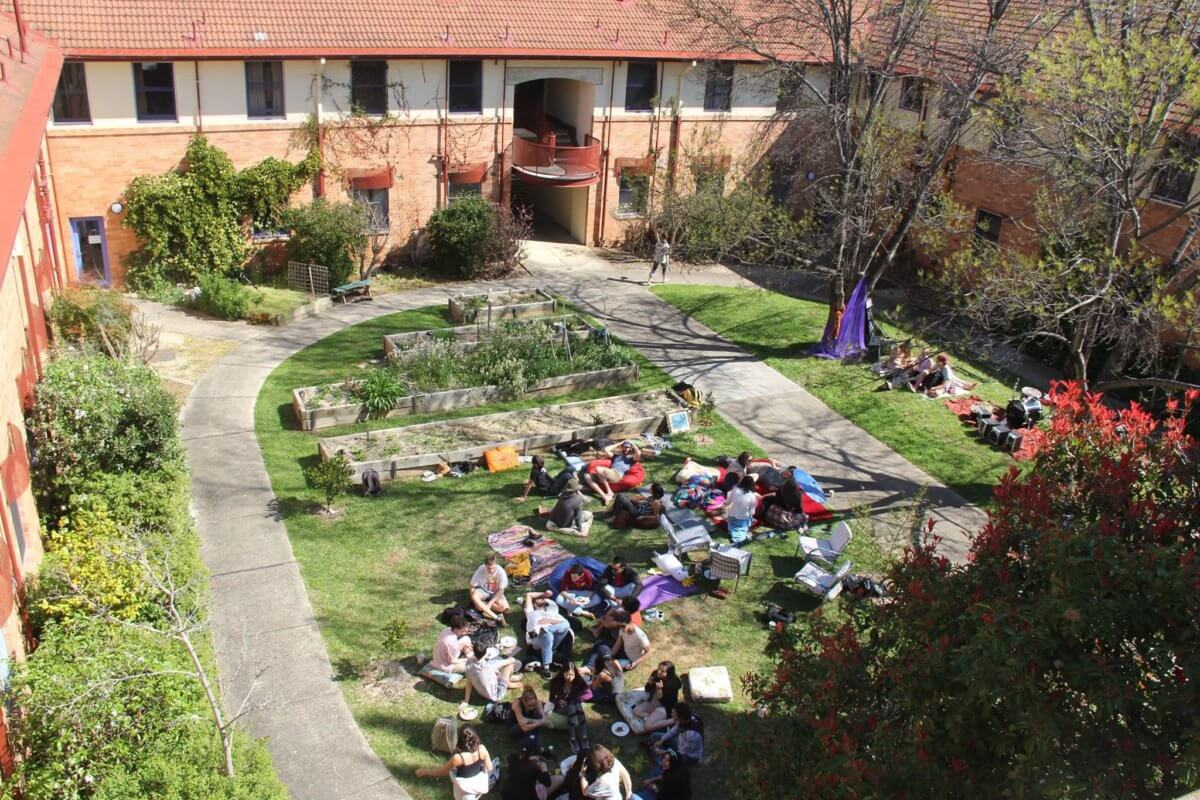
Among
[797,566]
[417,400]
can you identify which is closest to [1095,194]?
[797,566]

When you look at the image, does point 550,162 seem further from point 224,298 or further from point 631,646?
point 631,646

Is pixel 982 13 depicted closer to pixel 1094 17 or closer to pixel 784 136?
pixel 784 136

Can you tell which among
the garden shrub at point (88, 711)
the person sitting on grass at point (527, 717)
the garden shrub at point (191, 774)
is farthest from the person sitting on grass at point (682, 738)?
the garden shrub at point (88, 711)

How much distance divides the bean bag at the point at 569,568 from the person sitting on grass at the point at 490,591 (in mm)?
875

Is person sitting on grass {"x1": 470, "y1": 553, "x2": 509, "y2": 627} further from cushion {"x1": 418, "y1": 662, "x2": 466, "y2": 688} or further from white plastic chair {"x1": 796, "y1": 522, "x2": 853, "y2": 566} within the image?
white plastic chair {"x1": 796, "y1": 522, "x2": 853, "y2": 566}

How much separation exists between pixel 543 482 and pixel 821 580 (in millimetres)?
4813

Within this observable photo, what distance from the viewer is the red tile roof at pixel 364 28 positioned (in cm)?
2367

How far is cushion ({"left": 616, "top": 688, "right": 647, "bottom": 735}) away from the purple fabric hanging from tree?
13.1 meters

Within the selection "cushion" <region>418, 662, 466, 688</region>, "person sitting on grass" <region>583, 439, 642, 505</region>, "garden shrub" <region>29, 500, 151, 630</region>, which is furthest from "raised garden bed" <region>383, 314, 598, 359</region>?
"cushion" <region>418, 662, 466, 688</region>

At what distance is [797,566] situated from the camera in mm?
15586

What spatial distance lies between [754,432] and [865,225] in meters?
5.90

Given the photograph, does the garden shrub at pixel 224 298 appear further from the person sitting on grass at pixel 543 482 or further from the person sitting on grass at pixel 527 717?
the person sitting on grass at pixel 527 717

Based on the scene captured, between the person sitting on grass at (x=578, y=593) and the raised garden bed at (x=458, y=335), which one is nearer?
the person sitting on grass at (x=578, y=593)

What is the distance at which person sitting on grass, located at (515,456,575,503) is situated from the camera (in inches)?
664
